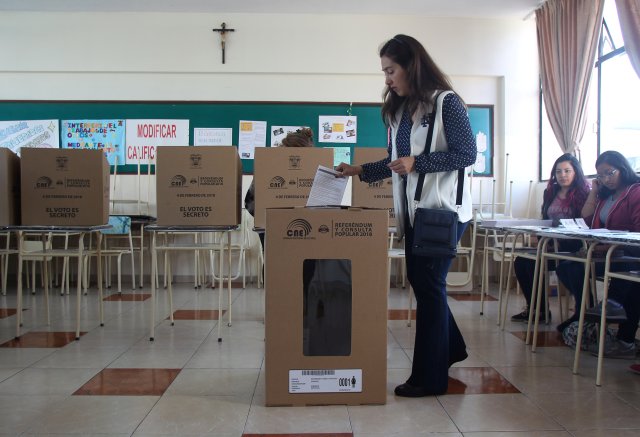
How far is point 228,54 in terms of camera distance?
16.8 ft

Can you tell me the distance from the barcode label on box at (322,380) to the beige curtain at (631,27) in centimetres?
307

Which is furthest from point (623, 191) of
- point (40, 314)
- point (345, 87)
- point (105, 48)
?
point (105, 48)

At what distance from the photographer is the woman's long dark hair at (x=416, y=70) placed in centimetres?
179

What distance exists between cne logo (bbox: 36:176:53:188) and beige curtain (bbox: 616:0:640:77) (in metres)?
3.74

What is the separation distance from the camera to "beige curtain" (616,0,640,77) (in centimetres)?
351

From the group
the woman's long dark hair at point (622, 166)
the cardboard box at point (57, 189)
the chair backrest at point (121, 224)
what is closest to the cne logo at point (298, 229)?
the cardboard box at point (57, 189)

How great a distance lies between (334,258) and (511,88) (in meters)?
4.25

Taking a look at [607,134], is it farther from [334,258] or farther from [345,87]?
[334,258]

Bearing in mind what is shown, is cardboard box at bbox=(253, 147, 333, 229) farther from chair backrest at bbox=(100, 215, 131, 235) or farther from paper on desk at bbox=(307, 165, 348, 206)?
chair backrest at bbox=(100, 215, 131, 235)

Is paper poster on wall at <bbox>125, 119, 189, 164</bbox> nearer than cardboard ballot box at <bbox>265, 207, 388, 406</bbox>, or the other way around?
cardboard ballot box at <bbox>265, 207, 388, 406</bbox>

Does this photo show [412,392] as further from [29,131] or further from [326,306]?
[29,131]

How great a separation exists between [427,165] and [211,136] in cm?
377

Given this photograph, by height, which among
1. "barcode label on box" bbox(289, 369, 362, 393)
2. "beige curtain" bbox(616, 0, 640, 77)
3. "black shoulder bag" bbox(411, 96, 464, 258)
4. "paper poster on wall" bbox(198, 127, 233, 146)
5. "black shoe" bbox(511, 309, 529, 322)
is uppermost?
"beige curtain" bbox(616, 0, 640, 77)

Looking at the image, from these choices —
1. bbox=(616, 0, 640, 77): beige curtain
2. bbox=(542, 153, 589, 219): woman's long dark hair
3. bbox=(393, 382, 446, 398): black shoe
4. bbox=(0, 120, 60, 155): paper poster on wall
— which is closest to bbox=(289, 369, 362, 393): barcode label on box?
bbox=(393, 382, 446, 398): black shoe
